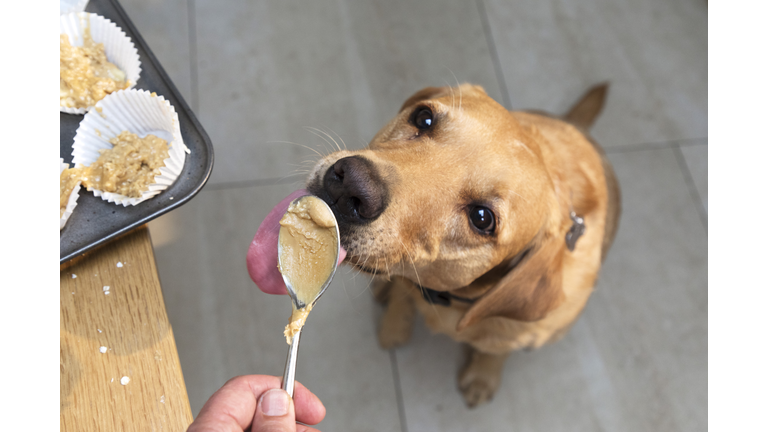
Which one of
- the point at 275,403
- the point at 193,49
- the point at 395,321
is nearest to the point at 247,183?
the point at 193,49

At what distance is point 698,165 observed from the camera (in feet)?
10.9

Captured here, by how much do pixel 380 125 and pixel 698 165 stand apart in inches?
91.2

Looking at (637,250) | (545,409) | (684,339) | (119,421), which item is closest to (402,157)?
(119,421)

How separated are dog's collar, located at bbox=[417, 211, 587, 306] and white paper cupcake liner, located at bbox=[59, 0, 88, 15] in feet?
5.29

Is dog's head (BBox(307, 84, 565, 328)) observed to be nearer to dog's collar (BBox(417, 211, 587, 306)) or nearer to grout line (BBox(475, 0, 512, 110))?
dog's collar (BBox(417, 211, 587, 306))

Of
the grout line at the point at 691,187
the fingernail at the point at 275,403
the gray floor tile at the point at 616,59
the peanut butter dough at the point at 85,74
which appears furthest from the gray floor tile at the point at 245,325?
the grout line at the point at 691,187

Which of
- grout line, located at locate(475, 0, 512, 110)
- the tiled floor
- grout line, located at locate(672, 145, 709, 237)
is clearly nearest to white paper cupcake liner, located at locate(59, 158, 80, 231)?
the tiled floor

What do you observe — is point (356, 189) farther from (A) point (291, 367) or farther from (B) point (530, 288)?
(B) point (530, 288)

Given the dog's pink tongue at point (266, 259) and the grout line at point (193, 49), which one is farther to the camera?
the grout line at point (193, 49)

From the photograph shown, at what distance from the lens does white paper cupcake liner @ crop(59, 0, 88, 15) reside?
1.62m

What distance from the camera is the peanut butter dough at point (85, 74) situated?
5.05 feet

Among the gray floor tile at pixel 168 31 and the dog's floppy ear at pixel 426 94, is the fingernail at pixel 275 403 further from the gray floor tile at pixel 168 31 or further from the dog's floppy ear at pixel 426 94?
the gray floor tile at pixel 168 31

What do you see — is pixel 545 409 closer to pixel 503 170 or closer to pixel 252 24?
pixel 503 170

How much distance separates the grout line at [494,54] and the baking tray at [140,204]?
94.8 inches
